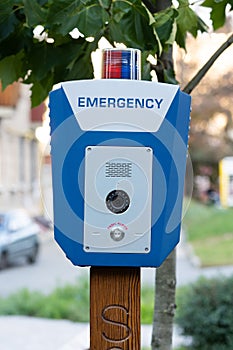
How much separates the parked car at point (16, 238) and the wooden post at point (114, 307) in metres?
15.1

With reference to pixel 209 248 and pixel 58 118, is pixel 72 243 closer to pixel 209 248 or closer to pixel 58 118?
pixel 58 118

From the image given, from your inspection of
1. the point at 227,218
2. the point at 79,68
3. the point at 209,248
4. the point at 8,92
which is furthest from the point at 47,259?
the point at 79,68

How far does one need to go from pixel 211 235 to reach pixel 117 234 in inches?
905

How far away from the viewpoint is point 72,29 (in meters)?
3.06

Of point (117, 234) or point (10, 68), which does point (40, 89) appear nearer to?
point (10, 68)

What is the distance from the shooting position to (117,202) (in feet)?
9.04

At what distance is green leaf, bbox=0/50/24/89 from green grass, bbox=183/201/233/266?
48.2 ft

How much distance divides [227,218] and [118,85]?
2866 centimetres

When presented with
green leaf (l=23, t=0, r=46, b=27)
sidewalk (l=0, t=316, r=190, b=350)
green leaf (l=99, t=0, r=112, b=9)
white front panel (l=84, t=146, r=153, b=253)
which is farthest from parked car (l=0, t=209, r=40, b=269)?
white front panel (l=84, t=146, r=153, b=253)

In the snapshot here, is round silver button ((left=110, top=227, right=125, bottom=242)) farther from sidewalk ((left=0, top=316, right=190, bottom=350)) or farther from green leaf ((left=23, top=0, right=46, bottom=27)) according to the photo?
sidewalk ((left=0, top=316, right=190, bottom=350))

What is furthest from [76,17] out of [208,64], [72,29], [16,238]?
[16,238]

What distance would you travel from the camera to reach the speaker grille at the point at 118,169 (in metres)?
2.74

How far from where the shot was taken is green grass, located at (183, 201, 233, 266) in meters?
19.5

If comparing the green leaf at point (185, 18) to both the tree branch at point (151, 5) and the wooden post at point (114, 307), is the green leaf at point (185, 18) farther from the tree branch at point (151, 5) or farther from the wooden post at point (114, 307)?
the wooden post at point (114, 307)
